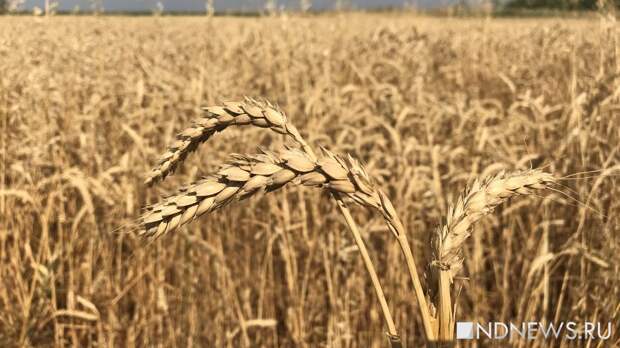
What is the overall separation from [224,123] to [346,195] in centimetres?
17

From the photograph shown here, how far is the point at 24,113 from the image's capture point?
2.87 meters

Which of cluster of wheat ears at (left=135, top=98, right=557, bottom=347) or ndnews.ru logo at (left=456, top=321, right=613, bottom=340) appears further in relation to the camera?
ndnews.ru logo at (left=456, top=321, right=613, bottom=340)

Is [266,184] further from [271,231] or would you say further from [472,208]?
[271,231]

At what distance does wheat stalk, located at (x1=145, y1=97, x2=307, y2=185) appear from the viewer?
2.15ft

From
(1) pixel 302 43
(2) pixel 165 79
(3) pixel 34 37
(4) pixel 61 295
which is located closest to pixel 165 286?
(4) pixel 61 295

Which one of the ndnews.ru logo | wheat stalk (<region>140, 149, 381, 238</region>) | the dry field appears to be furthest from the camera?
the dry field

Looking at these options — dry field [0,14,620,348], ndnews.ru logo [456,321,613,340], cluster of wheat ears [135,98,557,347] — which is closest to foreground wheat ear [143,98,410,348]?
cluster of wheat ears [135,98,557,347]

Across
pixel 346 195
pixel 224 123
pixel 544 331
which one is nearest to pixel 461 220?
pixel 346 195

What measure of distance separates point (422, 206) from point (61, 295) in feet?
5.32

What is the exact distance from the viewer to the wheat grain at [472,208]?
0.61 metres

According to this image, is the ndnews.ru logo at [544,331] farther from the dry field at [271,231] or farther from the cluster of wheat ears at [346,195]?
the cluster of wheat ears at [346,195]

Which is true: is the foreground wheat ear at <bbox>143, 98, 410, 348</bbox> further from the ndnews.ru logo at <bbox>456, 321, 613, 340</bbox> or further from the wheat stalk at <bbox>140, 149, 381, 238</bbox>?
the ndnews.ru logo at <bbox>456, 321, 613, 340</bbox>

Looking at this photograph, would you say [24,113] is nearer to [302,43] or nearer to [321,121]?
[321,121]

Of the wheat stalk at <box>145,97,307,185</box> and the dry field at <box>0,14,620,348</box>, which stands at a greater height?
the wheat stalk at <box>145,97,307,185</box>
